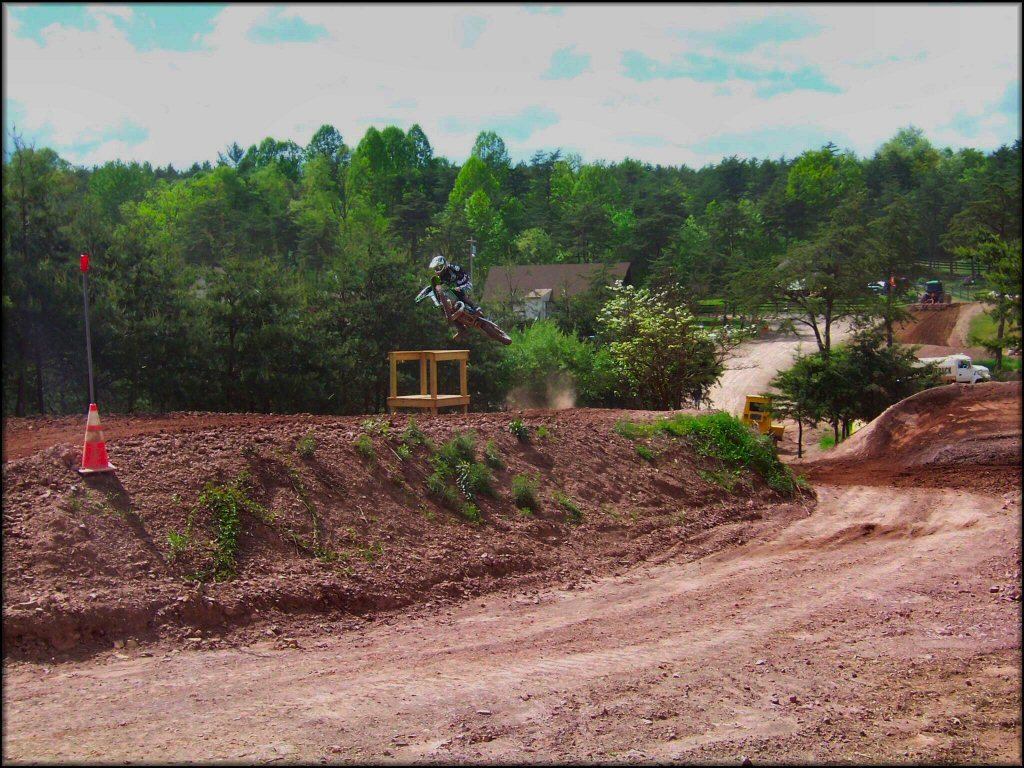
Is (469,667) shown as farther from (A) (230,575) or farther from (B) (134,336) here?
(B) (134,336)

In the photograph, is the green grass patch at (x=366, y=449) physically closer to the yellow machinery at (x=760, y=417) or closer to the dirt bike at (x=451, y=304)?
the dirt bike at (x=451, y=304)

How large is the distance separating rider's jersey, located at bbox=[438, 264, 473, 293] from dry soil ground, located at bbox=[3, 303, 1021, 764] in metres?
2.89

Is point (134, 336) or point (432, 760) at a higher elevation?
point (134, 336)

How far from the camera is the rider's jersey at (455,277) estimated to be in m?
17.2

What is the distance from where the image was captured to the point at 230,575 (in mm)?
9969

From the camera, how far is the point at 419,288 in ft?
102

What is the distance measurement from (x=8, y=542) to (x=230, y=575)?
2239mm

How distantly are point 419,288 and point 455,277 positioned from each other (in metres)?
14.1

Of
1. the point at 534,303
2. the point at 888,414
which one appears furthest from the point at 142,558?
the point at 534,303

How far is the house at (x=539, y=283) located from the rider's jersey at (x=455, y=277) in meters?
31.2

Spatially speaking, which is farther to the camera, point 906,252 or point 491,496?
point 906,252

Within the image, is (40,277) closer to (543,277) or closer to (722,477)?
(722,477)

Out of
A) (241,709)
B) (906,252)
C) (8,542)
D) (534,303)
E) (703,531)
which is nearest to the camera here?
(241,709)

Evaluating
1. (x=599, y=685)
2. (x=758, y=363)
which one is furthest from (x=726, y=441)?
(x=758, y=363)
